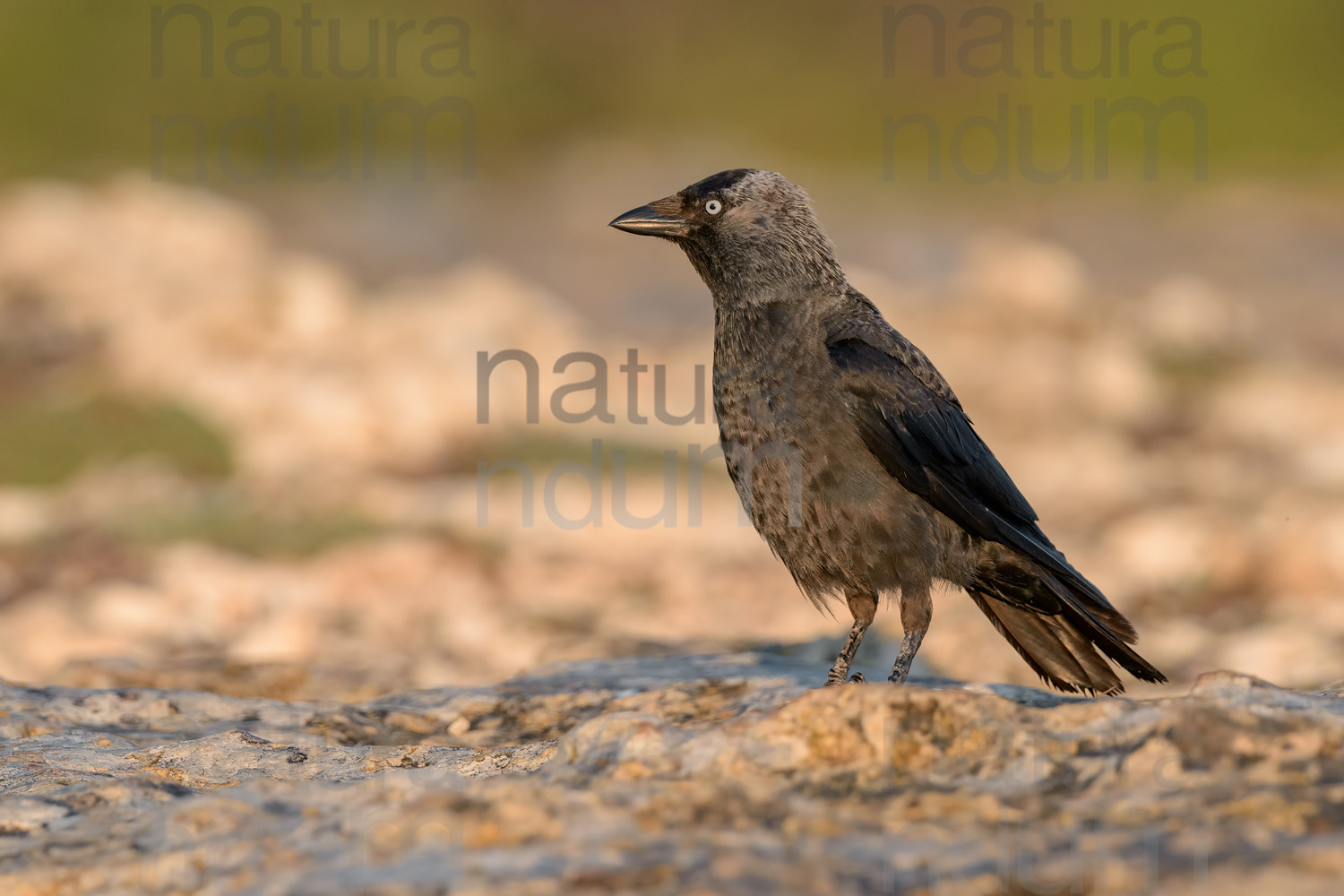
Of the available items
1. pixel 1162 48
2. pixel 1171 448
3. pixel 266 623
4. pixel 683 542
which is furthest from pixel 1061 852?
pixel 1162 48

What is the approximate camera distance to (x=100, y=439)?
372 inches

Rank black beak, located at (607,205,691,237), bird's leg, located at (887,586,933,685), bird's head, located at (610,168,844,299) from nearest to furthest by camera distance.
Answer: bird's leg, located at (887,586,933,685) < bird's head, located at (610,168,844,299) < black beak, located at (607,205,691,237)

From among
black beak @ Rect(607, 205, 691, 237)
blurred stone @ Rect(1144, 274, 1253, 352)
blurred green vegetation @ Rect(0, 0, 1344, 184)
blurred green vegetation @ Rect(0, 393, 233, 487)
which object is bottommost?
blurred green vegetation @ Rect(0, 393, 233, 487)

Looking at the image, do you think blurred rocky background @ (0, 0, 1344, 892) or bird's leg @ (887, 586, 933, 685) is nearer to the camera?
bird's leg @ (887, 586, 933, 685)

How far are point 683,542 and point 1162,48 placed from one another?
17.7m

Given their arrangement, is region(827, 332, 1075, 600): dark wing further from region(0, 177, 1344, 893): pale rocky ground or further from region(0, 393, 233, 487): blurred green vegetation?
region(0, 393, 233, 487): blurred green vegetation

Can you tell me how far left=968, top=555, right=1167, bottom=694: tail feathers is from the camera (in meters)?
4.91

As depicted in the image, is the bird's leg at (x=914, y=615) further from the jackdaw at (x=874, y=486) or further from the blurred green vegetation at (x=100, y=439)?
the blurred green vegetation at (x=100, y=439)

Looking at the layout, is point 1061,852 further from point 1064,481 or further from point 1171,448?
point 1171,448

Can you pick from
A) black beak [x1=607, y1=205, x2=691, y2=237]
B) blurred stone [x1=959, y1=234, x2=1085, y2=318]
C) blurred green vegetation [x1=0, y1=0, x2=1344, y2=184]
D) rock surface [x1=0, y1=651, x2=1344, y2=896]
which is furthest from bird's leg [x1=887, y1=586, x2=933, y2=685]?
blurred green vegetation [x1=0, y1=0, x2=1344, y2=184]

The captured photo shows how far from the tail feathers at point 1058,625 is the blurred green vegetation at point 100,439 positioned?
596cm

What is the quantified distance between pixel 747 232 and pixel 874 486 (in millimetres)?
1320

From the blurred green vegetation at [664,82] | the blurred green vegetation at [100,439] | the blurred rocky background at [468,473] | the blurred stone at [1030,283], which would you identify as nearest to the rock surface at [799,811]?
the blurred rocky background at [468,473]

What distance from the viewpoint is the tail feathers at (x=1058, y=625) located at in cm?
491
